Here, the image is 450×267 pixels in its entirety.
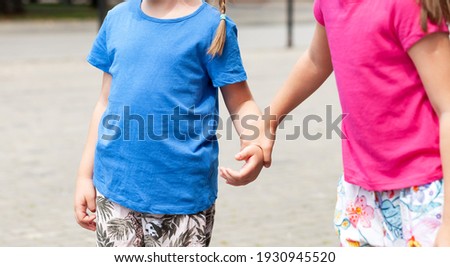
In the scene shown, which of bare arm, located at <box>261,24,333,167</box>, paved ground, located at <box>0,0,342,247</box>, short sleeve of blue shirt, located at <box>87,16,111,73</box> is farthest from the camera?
paved ground, located at <box>0,0,342,247</box>

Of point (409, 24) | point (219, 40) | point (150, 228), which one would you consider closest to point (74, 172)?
point (150, 228)

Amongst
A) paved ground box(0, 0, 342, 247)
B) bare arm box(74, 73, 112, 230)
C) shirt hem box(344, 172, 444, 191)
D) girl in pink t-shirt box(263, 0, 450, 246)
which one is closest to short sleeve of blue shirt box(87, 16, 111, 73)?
bare arm box(74, 73, 112, 230)

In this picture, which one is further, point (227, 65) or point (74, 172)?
point (74, 172)

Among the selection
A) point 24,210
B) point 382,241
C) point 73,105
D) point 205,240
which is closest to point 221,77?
point 205,240

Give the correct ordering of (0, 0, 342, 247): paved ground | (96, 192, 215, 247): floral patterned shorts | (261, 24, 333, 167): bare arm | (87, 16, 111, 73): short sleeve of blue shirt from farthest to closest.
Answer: (0, 0, 342, 247): paved ground
(87, 16, 111, 73): short sleeve of blue shirt
(96, 192, 215, 247): floral patterned shorts
(261, 24, 333, 167): bare arm

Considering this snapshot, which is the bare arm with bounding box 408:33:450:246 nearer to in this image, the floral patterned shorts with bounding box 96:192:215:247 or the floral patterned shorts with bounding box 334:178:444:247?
the floral patterned shorts with bounding box 334:178:444:247

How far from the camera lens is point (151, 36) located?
8.57 feet

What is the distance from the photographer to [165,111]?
2.58 meters

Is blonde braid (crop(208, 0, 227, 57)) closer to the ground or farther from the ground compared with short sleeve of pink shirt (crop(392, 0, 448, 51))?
closer to the ground

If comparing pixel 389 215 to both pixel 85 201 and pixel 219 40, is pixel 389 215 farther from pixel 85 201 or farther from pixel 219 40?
pixel 85 201

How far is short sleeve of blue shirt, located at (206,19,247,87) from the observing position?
2611 mm

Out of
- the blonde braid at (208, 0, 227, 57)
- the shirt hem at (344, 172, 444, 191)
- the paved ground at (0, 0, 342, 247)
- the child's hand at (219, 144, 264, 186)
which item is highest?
the blonde braid at (208, 0, 227, 57)

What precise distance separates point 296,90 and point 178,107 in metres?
0.33

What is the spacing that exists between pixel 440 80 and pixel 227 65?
729mm
